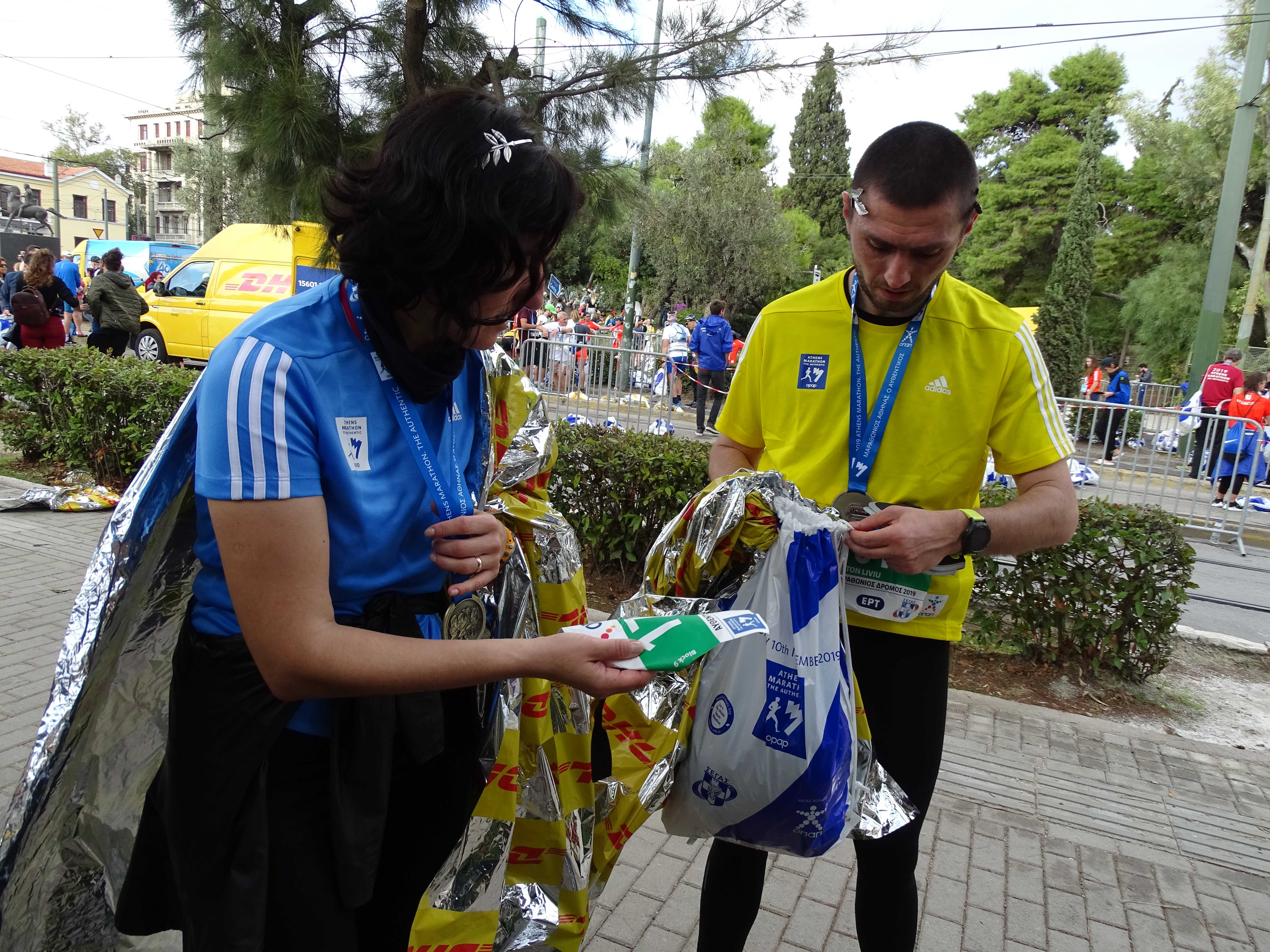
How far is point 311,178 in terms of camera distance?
5.71 metres

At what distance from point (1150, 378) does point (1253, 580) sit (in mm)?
22056

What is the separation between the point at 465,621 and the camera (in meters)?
1.68

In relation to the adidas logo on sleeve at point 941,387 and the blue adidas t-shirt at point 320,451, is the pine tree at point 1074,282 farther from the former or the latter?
the blue adidas t-shirt at point 320,451

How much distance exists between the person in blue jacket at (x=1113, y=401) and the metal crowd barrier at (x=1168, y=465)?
0.03 metres

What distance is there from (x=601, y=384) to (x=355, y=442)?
10114 mm

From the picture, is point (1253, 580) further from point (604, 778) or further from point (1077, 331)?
point (1077, 331)

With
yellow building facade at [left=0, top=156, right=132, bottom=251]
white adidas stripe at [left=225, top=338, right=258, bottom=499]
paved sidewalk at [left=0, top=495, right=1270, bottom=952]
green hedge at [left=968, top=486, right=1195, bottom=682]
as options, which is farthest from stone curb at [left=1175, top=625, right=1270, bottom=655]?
yellow building facade at [left=0, top=156, right=132, bottom=251]

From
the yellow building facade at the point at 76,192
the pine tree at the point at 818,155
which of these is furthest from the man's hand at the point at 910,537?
the yellow building facade at the point at 76,192

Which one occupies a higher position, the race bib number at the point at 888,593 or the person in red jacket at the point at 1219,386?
the person in red jacket at the point at 1219,386

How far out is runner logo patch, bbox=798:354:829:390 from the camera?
6.72 ft

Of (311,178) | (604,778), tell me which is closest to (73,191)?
(311,178)

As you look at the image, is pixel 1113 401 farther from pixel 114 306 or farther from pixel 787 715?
pixel 787 715

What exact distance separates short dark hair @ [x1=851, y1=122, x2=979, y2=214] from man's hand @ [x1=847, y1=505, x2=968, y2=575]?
2.07 feet

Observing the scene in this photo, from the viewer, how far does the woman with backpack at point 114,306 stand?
38.4 feet
